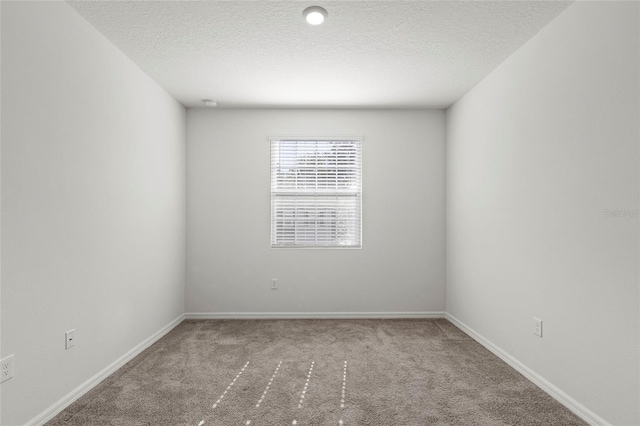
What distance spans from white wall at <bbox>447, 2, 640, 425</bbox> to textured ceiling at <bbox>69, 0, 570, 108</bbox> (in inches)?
14.4

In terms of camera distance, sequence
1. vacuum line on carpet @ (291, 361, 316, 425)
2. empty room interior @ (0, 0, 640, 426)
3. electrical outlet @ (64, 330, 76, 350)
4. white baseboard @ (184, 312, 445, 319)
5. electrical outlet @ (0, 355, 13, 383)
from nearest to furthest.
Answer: electrical outlet @ (0, 355, 13, 383) → empty room interior @ (0, 0, 640, 426) → vacuum line on carpet @ (291, 361, 316, 425) → electrical outlet @ (64, 330, 76, 350) → white baseboard @ (184, 312, 445, 319)

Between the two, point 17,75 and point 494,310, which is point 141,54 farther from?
point 494,310

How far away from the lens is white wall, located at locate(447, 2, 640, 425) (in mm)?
1778

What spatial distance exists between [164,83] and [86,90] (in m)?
1.12

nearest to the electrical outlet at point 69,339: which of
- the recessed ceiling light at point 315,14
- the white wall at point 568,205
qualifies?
the recessed ceiling light at point 315,14

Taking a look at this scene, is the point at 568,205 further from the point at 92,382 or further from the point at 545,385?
the point at 92,382

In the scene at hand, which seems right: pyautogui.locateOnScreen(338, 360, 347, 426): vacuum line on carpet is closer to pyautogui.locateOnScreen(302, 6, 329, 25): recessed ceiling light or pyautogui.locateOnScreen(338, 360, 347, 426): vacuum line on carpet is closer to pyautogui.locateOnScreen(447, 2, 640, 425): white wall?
pyautogui.locateOnScreen(447, 2, 640, 425): white wall

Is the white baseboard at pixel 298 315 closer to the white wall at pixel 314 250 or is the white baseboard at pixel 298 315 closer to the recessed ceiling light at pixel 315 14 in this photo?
the white wall at pixel 314 250

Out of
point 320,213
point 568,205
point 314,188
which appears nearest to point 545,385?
point 568,205

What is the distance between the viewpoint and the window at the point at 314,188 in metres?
4.17

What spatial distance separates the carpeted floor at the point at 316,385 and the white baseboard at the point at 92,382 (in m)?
0.04

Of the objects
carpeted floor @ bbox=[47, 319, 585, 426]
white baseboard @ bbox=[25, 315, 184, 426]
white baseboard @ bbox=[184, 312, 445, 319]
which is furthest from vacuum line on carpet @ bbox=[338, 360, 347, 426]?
white baseboard @ bbox=[25, 315, 184, 426]

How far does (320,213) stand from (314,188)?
1.03 feet

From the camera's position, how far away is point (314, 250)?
Answer: 4.15 m
